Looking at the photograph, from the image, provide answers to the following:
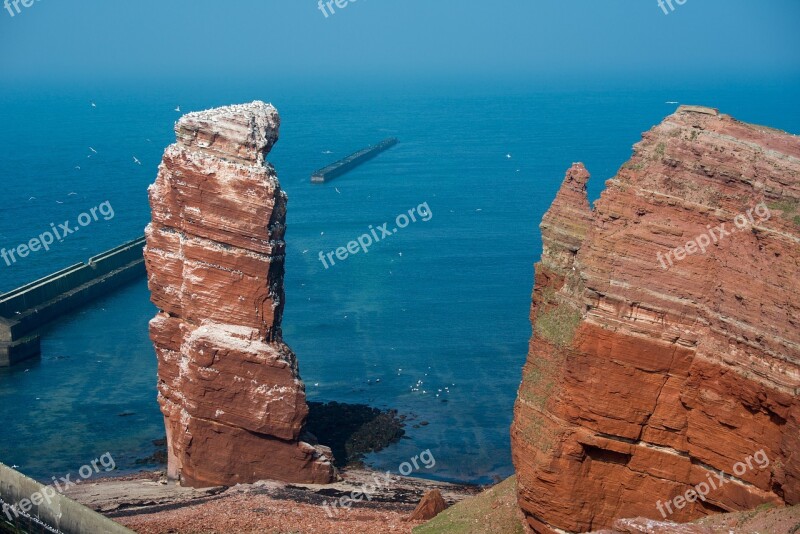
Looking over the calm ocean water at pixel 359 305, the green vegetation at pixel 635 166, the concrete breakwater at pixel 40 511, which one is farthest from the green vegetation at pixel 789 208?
the calm ocean water at pixel 359 305

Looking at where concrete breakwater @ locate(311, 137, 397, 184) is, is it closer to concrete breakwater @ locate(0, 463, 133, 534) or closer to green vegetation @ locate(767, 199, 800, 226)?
concrete breakwater @ locate(0, 463, 133, 534)

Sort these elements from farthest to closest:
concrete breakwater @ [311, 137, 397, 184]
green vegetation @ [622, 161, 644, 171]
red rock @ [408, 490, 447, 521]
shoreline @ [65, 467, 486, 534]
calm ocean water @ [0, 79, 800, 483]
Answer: concrete breakwater @ [311, 137, 397, 184] < calm ocean water @ [0, 79, 800, 483] < red rock @ [408, 490, 447, 521] < shoreline @ [65, 467, 486, 534] < green vegetation @ [622, 161, 644, 171]

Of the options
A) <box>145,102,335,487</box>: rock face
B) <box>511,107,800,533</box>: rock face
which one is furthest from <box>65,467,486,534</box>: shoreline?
<box>511,107,800,533</box>: rock face

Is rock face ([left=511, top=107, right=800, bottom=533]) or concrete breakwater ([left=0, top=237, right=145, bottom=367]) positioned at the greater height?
rock face ([left=511, top=107, right=800, bottom=533])

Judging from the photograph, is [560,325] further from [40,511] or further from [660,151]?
[40,511]

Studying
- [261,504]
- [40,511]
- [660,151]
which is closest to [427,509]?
[261,504]

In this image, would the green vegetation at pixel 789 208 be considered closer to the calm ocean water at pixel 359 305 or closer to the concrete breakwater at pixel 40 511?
the concrete breakwater at pixel 40 511

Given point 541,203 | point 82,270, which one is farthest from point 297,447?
point 541,203
